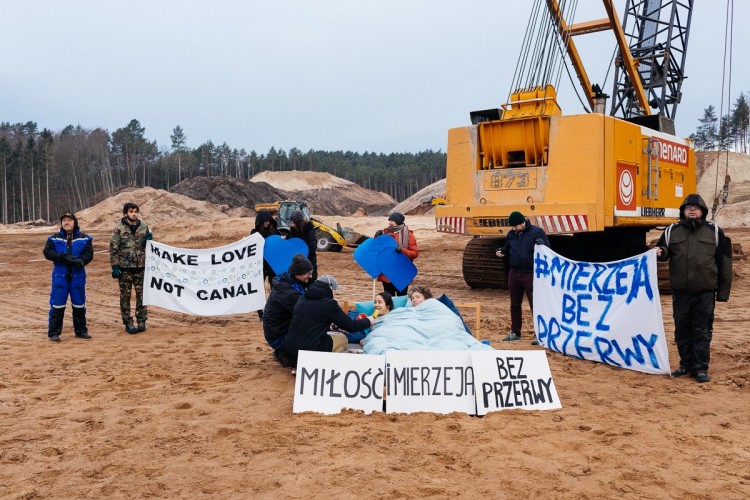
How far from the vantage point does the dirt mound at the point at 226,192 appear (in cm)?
5669

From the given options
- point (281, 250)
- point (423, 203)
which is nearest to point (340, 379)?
point (281, 250)

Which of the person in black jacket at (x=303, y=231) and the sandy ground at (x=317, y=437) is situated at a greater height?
the person in black jacket at (x=303, y=231)

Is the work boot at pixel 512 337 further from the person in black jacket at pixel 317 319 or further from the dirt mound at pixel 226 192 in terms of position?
the dirt mound at pixel 226 192

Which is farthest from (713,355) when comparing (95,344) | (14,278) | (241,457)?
(14,278)

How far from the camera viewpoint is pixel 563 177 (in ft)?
36.5

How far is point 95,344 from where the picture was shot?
340 inches

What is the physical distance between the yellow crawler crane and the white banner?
3.09 m

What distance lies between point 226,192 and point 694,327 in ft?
174

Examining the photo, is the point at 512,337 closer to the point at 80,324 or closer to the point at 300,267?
the point at 300,267

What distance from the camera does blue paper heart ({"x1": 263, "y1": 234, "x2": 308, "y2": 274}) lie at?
31.2 feet

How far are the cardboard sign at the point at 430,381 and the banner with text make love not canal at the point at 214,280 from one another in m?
4.61

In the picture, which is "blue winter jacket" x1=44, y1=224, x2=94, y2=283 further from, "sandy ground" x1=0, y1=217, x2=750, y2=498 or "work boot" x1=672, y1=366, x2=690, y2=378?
"work boot" x1=672, y1=366, x2=690, y2=378

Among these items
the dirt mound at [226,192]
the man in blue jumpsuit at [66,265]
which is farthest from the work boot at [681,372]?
the dirt mound at [226,192]

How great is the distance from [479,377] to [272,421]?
66.8 inches
